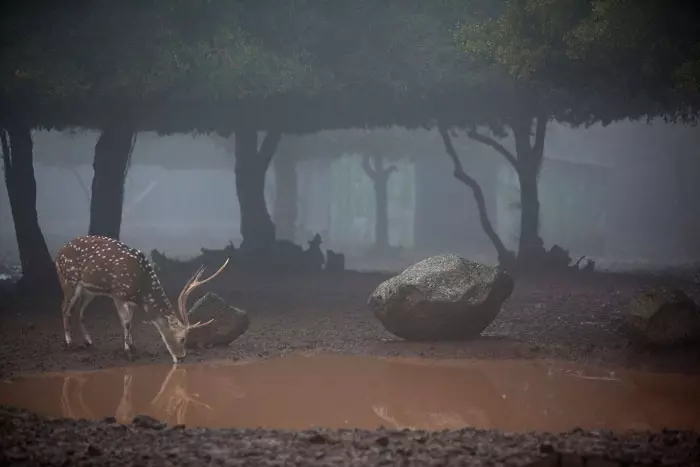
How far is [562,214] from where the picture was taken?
41219 mm

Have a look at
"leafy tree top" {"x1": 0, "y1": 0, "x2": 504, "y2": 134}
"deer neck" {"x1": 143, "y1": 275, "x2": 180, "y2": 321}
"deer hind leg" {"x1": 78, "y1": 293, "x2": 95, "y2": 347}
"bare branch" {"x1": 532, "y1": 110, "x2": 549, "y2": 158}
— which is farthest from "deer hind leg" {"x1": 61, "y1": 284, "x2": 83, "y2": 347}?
"bare branch" {"x1": 532, "y1": 110, "x2": 549, "y2": 158}

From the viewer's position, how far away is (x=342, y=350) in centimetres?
930

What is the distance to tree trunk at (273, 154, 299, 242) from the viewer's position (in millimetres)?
29312

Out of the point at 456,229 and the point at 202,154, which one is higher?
the point at 202,154

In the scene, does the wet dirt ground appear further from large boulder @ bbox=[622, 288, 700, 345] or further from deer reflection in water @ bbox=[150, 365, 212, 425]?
deer reflection in water @ bbox=[150, 365, 212, 425]

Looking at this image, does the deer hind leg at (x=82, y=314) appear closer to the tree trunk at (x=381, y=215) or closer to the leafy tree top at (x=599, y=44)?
the leafy tree top at (x=599, y=44)

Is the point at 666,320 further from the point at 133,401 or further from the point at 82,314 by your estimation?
the point at 82,314

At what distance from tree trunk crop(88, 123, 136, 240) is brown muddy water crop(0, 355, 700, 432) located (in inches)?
313

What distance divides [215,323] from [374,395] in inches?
121

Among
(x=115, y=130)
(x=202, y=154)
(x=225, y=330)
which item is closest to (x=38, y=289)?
(x=115, y=130)

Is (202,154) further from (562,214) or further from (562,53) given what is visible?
(562,53)

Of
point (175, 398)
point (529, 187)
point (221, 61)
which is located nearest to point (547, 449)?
point (175, 398)

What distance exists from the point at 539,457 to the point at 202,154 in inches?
1553

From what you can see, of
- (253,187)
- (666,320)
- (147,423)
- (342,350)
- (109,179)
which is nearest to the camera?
(147,423)
